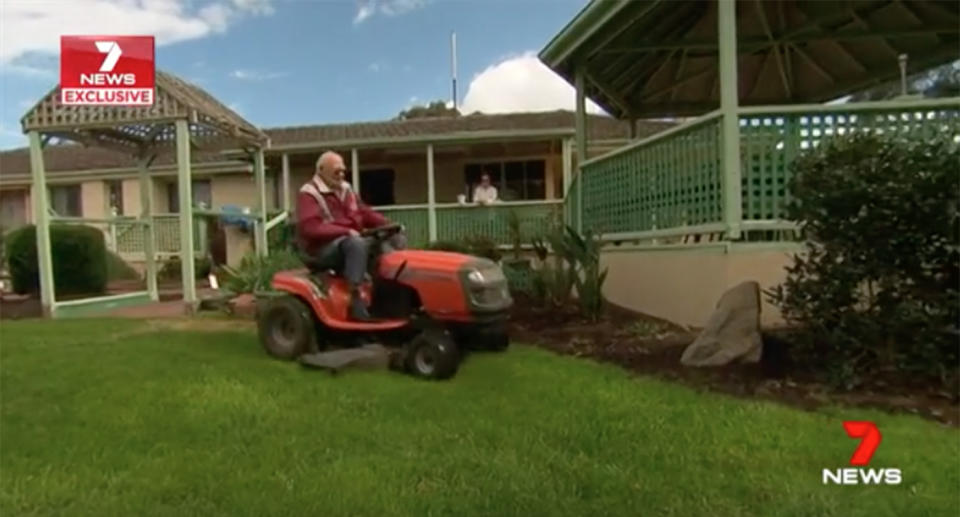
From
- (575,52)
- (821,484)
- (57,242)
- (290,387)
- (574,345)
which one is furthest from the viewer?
(57,242)

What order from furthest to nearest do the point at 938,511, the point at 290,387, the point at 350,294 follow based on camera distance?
the point at 350,294 < the point at 290,387 < the point at 938,511

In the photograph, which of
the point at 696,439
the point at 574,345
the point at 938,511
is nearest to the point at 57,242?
the point at 574,345

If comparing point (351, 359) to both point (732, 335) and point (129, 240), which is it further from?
point (129, 240)

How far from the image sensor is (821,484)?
9.90ft

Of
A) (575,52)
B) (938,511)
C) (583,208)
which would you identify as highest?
(575,52)

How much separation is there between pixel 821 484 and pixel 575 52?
634 cm

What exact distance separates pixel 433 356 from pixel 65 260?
957 cm

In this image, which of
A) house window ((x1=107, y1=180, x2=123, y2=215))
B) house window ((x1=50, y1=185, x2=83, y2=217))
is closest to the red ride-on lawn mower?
house window ((x1=107, y1=180, x2=123, y2=215))

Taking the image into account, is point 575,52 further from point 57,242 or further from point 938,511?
point 57,242

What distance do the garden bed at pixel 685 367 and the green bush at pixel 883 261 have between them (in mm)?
179

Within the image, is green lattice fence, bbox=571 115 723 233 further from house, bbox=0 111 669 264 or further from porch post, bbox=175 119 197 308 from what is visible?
house, bbox=0 111 669 264

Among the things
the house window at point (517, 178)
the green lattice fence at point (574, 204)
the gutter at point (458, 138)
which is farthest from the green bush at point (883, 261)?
the house window at point (517, 178)

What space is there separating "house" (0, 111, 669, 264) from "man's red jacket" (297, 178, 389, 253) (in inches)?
337

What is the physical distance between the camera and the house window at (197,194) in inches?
817
